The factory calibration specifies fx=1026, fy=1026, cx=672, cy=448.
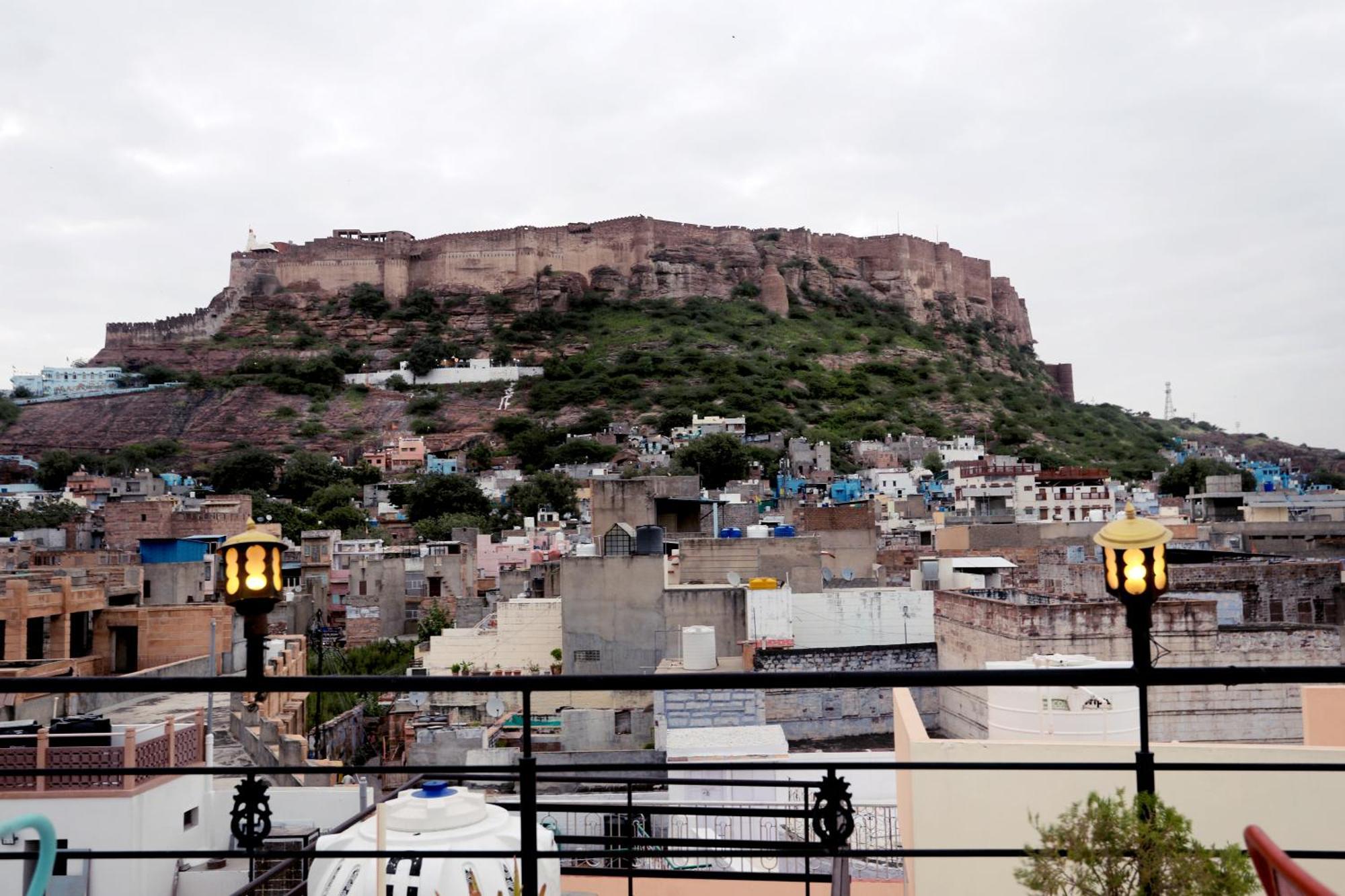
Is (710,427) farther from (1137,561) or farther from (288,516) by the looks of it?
(1137,561)

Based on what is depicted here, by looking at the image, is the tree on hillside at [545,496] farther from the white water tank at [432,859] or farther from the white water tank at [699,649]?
the white water tank at [432,859]

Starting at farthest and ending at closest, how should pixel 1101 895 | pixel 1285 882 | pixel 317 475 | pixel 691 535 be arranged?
pixel 317 475
pixel 691 535
pixel 1101 895
pixel 1285 882

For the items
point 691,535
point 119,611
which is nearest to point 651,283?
point 691,535

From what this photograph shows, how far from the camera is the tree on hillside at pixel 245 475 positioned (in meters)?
54.5

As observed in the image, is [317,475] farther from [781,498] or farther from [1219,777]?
[1219,777]

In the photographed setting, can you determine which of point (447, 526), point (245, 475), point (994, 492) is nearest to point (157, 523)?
point (447, 526)

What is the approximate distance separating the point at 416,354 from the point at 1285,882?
72716 mm

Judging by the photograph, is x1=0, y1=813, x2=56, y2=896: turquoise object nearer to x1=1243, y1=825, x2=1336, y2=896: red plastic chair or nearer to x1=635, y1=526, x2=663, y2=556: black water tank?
x1=1243, y1=825, x2=1336, y2=896: red plastic chair

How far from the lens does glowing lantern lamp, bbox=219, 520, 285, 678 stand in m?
2.16

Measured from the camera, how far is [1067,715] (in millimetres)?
6051

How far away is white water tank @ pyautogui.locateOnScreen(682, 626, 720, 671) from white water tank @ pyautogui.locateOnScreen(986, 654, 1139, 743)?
17.6 ft

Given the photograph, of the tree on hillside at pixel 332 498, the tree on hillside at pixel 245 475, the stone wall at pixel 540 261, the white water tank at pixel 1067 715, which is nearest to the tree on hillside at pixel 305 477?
the tree on hillside at pixel 245 475

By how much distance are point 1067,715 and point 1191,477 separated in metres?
50.8

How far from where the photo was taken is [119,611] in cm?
1630
